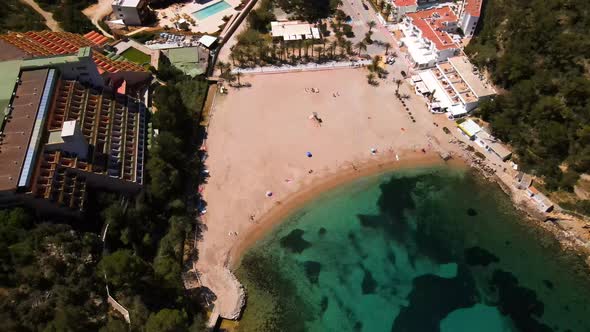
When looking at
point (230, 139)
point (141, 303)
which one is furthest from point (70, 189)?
point (230, 139)

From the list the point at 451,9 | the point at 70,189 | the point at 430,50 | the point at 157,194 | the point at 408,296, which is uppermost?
the point at 451,9

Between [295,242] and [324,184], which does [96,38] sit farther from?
[295,242]

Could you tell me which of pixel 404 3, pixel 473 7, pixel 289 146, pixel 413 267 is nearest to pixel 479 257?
pixel 413 267

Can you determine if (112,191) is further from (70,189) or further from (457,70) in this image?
(457,70)

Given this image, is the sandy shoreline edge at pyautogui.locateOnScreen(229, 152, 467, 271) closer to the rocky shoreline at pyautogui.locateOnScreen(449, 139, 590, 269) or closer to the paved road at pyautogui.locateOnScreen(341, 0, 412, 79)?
the rocky shoreline at pyautogui.locateOnScreen(449, 139, 590, 269)

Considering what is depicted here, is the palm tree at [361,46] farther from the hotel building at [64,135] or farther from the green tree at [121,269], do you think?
the green tree at [121,269]

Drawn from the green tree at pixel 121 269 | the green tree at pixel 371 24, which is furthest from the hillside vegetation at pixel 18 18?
the green tree at pixel 371 24
